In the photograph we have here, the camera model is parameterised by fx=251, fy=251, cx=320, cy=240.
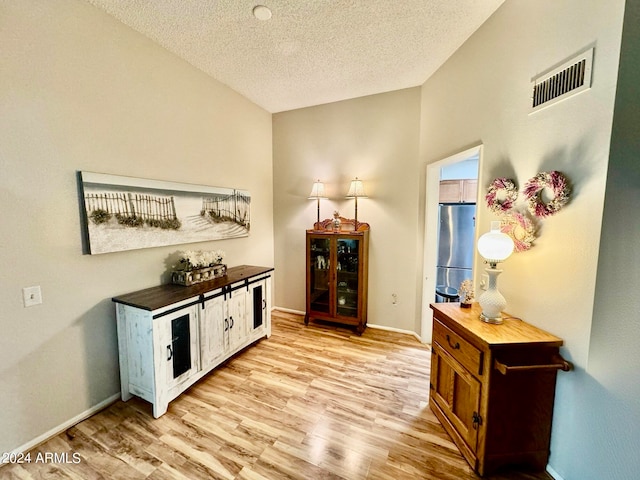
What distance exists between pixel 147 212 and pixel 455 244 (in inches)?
161

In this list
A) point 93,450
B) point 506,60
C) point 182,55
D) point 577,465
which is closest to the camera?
point 577,465

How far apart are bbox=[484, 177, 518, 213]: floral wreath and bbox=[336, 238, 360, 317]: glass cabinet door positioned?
5.47 ft

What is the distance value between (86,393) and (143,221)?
1394mm

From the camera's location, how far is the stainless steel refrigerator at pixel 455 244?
12.8 ft

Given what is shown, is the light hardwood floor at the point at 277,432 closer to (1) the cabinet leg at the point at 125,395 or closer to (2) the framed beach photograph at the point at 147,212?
(1) the cabinet leg at the point at 125,395

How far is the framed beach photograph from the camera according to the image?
6.19 ft

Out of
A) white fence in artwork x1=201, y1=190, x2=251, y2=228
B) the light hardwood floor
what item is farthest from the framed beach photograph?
the light hardwood floor

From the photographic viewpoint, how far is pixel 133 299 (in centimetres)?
200

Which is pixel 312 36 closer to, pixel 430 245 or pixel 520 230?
pixel 520 230

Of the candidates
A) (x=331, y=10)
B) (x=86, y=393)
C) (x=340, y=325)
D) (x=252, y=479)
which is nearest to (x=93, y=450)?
(x=86, y=393)

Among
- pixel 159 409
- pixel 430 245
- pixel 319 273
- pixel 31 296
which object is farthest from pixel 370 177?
pixel 31 296

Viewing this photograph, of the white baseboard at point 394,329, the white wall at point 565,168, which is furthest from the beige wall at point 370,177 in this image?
the white wall at point 565,168

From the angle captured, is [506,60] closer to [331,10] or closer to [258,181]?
Result: [331,10]

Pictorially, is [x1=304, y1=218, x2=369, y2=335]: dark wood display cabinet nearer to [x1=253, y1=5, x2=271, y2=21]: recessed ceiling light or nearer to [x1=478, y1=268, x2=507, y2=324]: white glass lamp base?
[x1=478, y1=268, x2=507, y2=324]: white glass lamp base
